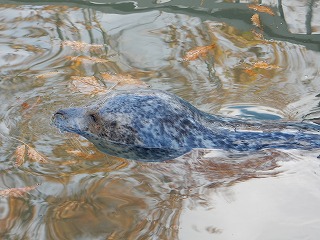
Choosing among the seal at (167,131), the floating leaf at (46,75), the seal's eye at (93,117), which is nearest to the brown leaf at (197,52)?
the floating leaf at (46,75)

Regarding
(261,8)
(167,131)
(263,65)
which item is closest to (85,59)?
(263,65)

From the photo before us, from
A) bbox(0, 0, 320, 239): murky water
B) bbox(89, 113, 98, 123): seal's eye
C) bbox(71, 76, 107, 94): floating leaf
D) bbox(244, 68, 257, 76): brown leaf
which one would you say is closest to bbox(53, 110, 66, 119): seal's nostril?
bbox(0, 0, 320, 239): murky water

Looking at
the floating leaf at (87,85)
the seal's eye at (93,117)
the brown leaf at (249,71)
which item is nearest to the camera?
the seal's eye at (93,117)

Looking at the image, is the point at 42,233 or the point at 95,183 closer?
the point at 42,233

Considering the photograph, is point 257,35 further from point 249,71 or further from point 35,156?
point 35,156

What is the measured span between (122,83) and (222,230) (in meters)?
2.62

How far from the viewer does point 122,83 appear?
647 centimetres

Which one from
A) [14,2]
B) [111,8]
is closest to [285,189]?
[111,8]

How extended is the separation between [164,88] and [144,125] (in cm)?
123

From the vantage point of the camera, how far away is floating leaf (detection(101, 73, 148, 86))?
6.44 metres

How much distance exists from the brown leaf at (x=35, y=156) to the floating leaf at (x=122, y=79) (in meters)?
1.50

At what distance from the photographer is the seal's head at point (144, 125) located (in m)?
5.09

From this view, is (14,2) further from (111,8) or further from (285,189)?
Answer: (285,189)

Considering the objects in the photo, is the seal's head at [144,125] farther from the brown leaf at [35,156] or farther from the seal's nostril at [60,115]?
the brown leaf at [35,156]
